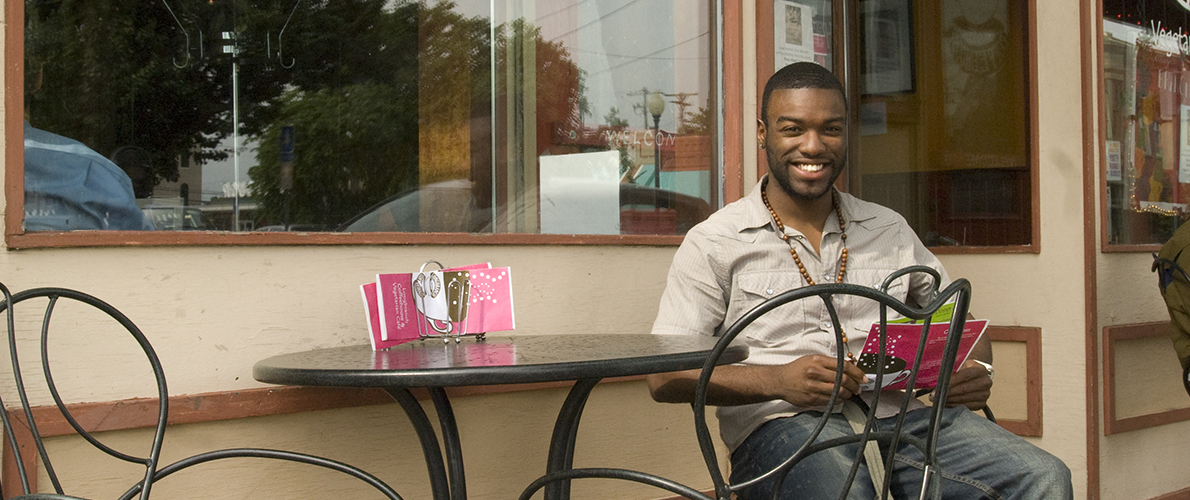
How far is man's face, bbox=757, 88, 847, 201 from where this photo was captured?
7.32ft

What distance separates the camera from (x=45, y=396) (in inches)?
80.3

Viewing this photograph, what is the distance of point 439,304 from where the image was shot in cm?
221

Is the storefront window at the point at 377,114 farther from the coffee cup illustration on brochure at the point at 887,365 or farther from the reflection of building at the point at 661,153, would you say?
the coffee cup illustration on brochure at the point at 887,365

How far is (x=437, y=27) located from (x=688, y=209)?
99 centimetres

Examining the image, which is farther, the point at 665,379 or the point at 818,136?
the point at 818,136

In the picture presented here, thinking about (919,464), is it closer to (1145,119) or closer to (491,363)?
(491,363)

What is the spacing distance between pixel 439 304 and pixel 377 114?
87 centimetres

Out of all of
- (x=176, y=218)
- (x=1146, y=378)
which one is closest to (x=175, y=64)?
(x=176, y=218)

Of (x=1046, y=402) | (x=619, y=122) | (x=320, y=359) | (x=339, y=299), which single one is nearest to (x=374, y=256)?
(x=339, y=299)

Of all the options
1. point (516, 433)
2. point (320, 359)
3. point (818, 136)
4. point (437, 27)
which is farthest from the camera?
point (437, 27)

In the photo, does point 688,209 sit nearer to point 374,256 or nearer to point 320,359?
point 374,256

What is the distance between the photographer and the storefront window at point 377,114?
2.34 metres

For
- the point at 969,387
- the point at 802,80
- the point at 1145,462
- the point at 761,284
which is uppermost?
the point at 802,80

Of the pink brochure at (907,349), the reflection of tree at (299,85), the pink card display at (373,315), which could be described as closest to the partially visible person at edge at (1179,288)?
the pink brochure at (907,349)
